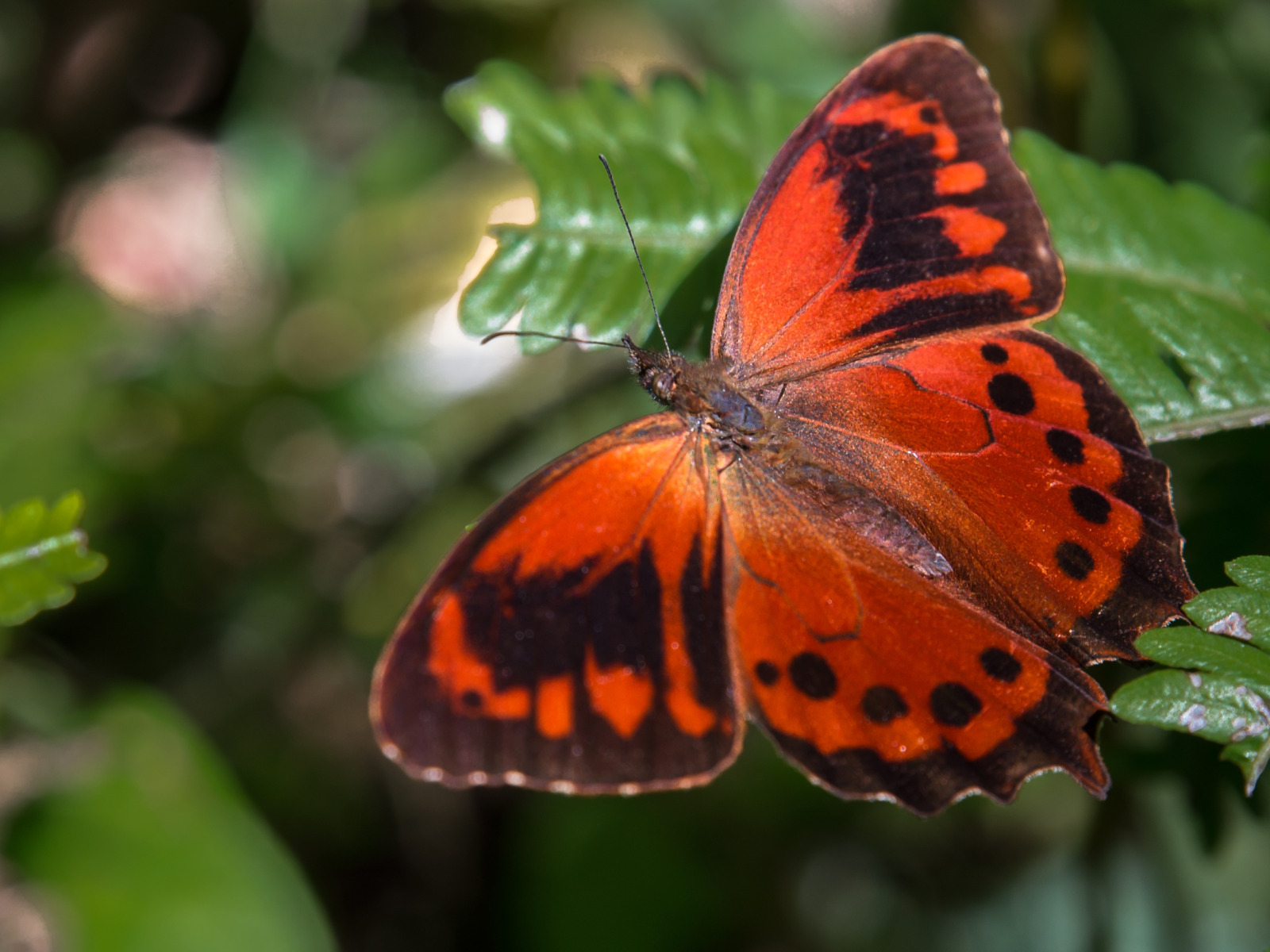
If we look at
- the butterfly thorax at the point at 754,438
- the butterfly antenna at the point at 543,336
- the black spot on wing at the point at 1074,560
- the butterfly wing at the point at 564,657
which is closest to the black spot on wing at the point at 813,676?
the butterfly wing at the point at 564,657

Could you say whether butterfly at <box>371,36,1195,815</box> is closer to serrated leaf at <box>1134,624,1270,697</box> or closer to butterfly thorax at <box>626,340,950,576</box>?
butterfly thorax at <box>626,340,950,576</box>

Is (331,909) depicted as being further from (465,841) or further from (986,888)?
(986,888)

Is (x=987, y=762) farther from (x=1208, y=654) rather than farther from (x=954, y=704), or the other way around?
(x=1208, y=654)

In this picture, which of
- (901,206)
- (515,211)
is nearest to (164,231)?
(515,211)

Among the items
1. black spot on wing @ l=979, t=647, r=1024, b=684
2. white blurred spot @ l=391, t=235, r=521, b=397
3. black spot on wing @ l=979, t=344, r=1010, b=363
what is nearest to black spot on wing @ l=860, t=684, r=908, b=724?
black spot on wing @ l=979, t=647, r=1024, b=684

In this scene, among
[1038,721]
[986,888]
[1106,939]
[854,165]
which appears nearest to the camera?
[1038,721]

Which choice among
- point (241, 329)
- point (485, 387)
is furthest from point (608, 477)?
point (241, 329)
